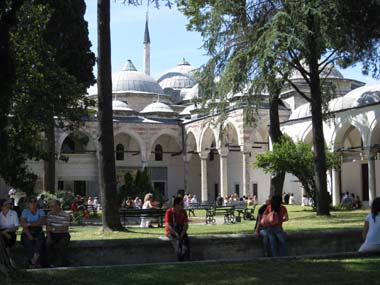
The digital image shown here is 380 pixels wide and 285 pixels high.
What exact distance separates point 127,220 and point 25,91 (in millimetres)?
5843

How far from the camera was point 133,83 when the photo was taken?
152 ft

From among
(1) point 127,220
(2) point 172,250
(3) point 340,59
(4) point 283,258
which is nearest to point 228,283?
(4) point 283,258

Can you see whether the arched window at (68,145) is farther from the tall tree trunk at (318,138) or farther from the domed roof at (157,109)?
the tall tree trunk at (318,138)

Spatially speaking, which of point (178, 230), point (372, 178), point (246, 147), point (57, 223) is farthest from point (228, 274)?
point (246, 147)

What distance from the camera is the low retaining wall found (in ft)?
27.7

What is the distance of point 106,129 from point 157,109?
2980cm

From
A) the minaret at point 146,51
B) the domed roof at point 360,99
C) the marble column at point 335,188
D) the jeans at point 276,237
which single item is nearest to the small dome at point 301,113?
the domed roof at point 360,99

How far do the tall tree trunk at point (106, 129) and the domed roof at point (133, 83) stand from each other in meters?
32.6

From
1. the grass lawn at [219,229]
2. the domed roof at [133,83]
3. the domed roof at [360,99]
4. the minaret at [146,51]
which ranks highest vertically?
the minaret at [146,51]

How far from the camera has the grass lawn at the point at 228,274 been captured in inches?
258

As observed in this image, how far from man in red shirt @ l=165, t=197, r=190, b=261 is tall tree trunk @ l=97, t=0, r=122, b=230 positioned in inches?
176

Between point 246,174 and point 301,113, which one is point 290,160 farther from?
point 246,174

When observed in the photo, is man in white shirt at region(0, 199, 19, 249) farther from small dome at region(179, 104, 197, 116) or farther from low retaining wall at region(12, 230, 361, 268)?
small dome at region(179, 104, 197, 116)

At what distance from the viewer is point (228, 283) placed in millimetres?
6473
